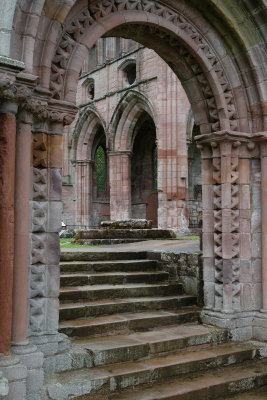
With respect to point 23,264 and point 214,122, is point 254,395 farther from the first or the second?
point 214,122

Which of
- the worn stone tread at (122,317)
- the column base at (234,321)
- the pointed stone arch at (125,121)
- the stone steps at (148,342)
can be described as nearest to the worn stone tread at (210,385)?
the stone steps at (148,342)

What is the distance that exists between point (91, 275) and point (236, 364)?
2.26 m

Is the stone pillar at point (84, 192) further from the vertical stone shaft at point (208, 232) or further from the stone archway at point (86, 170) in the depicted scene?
the vertical stone shaft at point (208, 232)

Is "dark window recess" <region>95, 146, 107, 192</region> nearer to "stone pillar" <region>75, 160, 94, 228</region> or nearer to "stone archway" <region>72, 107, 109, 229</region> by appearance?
"stone archway" <region>72, 107, 109, 229</region>

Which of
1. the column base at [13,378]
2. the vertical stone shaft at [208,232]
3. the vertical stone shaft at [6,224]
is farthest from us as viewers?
the vertical stone shaft at [208,232]

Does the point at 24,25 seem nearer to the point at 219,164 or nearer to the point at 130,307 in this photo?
the point at 219,164

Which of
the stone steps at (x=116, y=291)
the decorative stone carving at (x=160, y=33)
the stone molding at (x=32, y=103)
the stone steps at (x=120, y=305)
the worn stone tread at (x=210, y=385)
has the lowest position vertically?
the worn stone tread at (x=210, y=385)

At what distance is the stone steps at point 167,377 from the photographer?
4492mm

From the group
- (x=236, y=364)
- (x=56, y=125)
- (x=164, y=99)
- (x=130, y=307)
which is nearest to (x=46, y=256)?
(x=56, y=125)

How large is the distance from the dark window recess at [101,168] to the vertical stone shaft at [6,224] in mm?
25064

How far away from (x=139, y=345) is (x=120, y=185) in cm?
1860

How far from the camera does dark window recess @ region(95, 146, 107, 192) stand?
96.3 feet

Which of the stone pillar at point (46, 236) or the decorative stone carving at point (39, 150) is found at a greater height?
the decorative stone carving at point (39, 150)

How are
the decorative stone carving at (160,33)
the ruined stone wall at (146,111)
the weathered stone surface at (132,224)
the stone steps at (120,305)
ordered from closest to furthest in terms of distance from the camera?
1. the decorative stone carving at (160,33)
2. the stone steps at (120,305)
3. the weathered stone surface at (132,224)
4. the ruined stone wall at (146,111)
